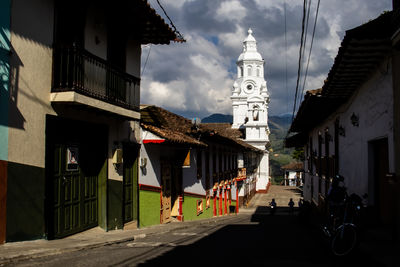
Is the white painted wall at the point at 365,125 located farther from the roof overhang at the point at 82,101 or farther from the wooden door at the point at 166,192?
the wooden door at the point at 166,192

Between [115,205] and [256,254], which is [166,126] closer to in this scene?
[115,205]

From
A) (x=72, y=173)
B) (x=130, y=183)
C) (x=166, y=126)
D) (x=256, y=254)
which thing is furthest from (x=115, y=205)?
(x=166, y=126)

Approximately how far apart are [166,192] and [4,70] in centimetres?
860

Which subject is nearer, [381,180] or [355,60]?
[355,60]

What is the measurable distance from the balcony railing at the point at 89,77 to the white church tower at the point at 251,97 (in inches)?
1890

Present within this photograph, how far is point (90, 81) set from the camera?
8391 millimetres

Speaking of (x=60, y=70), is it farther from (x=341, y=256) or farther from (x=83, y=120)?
(x=341, y=256)

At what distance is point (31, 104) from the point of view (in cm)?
710

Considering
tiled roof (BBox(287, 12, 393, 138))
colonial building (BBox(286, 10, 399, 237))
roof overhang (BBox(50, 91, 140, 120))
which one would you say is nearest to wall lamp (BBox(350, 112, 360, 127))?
colonial building (BBox(286, 10, 399, 237))

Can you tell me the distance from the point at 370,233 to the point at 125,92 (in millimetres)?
6463

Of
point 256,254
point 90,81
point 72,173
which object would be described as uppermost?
point 90,81

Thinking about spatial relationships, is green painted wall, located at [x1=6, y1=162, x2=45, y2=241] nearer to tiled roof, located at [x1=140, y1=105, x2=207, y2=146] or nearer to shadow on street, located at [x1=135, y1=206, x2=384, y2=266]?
shadow on street, located at [x1=135, y1=206, x2=384, y2=266]

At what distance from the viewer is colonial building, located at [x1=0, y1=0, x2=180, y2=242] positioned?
6684mm

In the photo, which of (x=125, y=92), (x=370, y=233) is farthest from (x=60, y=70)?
(x=370, y=233)
